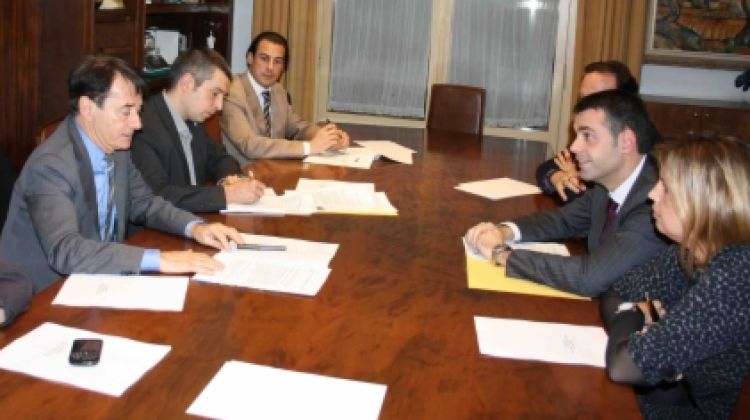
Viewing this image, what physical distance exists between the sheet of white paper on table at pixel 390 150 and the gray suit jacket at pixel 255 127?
1.14 ft

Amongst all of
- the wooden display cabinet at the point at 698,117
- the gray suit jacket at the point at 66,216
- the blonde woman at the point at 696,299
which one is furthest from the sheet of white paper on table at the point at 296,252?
the wooden display cabinet at the point at 698,117

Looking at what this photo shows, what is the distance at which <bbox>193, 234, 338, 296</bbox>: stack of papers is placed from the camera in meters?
1.97

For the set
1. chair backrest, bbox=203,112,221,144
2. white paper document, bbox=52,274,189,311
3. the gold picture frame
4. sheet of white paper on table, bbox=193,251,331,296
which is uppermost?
the gold picture frame

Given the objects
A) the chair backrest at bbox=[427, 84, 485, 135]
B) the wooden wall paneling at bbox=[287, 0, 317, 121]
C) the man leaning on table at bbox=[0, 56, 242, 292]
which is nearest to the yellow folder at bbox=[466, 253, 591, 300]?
the man leaning on table at bbox=[0, 56, 242, 292]

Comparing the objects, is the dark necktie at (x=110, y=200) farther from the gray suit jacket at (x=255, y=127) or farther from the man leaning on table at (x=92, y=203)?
the gray suit jacket at (x=255, y=127)

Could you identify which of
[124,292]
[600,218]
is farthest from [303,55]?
[124,292]

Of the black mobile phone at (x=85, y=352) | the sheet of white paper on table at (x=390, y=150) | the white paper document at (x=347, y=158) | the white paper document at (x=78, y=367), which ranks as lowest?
the white paper document at (x=78, y=367)

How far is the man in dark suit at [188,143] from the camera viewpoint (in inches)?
106

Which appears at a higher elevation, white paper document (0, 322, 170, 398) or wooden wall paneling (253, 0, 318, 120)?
wooden wall paneling (253, 0, 318, 120)

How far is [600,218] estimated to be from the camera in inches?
99.6

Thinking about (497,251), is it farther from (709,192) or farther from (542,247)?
(709,192)

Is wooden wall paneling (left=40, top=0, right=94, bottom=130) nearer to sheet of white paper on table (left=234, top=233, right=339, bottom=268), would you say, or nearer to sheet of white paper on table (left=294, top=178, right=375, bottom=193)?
sheet of white paper on table (left=294, top=178, right=375, bottom=193)

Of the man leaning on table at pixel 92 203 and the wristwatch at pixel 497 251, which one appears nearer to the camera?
the man leaning on table at pixel 92 203

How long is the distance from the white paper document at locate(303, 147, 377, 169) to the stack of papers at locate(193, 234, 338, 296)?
1211mm
